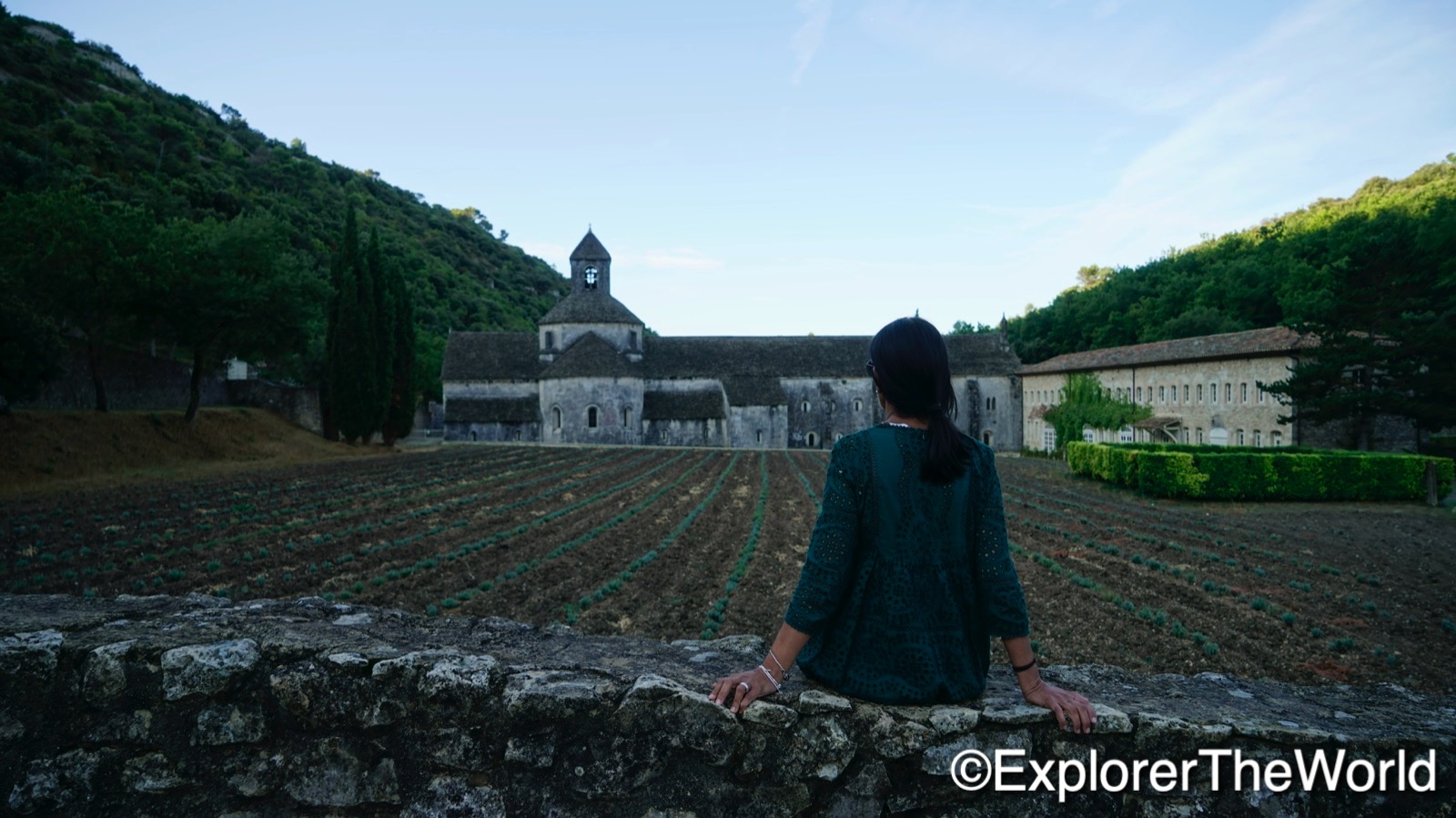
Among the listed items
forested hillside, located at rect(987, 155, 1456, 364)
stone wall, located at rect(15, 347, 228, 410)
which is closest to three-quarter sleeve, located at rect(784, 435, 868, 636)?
stone wall, located at rect(15, 347, 228, 410)

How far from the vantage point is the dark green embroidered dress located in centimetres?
277

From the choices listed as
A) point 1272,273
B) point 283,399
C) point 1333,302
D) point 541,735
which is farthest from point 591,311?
point 541,735

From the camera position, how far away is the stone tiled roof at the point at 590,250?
58.3 m

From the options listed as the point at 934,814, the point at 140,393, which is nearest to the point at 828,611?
the point at 934,814

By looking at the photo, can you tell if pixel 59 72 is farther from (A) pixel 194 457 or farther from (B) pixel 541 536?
(B) pixel 541 536

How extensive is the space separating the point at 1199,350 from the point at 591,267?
4163 centimetres

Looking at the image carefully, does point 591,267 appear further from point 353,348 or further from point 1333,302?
point 1333,302

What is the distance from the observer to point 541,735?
9.84 ft

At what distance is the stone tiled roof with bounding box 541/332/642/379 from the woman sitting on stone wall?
50597mm

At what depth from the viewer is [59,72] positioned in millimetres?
77688

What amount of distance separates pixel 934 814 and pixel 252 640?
3034 millimetres

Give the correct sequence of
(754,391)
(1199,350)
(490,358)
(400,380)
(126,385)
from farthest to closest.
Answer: (490,358), (754,391), (400,380), (1199,350), (126,385)

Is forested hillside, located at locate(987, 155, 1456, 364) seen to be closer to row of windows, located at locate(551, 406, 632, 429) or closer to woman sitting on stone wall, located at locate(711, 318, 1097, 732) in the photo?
woman sitting on stone wall, located at locate(711, 318, 1097, 732)

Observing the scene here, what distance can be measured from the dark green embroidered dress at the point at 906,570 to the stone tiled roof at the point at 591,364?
50.6 m
